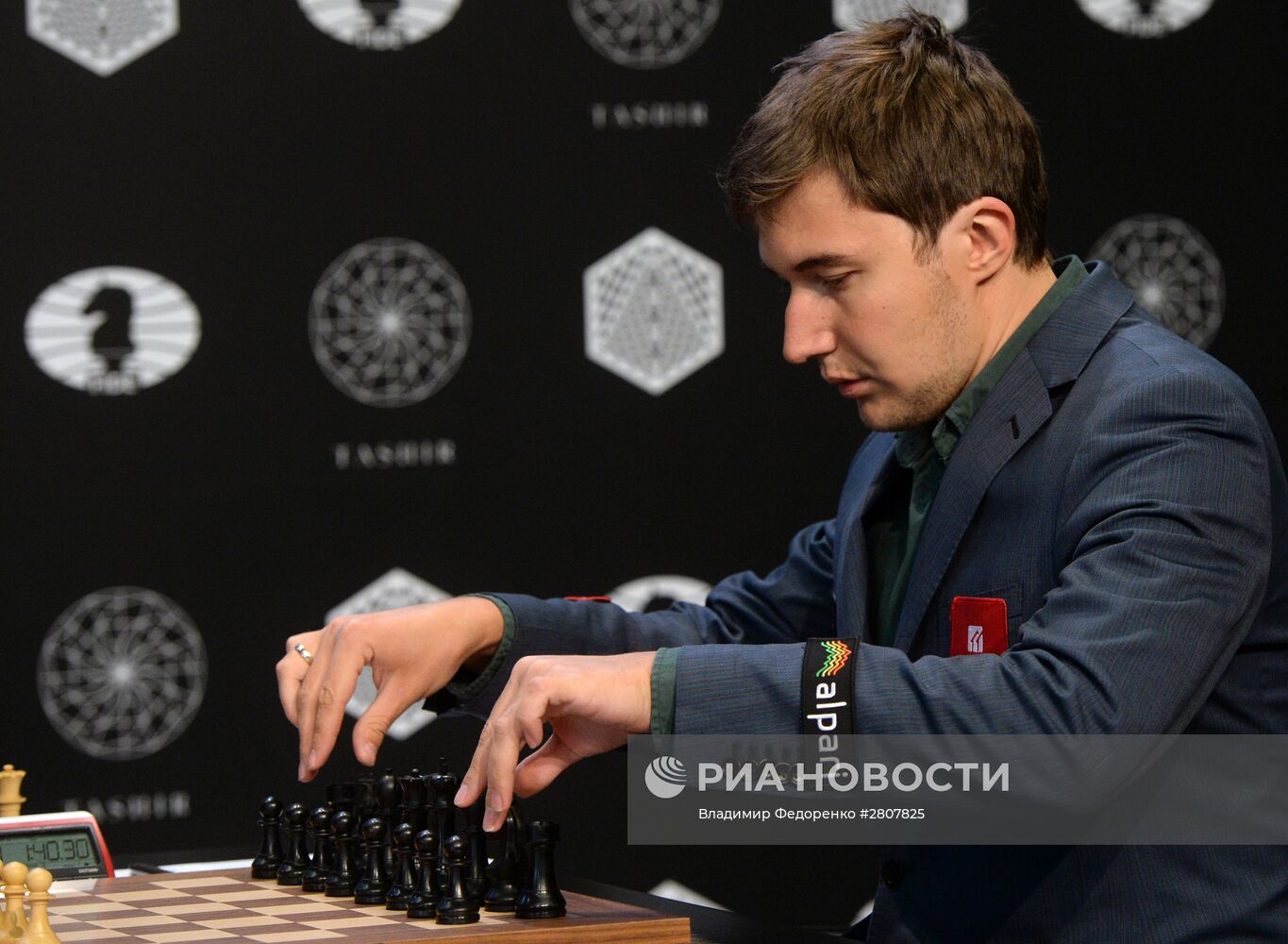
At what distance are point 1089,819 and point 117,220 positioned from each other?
1.92m

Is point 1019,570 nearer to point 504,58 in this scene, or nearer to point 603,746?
point 603,746

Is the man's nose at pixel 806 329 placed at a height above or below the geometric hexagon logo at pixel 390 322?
below

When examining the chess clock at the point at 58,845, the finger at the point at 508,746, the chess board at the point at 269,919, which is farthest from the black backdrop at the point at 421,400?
the finger at the point at 508,746

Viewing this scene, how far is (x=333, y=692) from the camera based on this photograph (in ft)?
5.09

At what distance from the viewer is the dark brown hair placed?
1540 millimetres

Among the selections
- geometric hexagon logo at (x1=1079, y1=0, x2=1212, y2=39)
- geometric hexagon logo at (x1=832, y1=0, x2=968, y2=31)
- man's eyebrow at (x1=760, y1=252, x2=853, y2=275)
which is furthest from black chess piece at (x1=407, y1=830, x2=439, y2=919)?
geometric hexagon logo at (x1=1079, y1=0, x2=1212, y2=39)

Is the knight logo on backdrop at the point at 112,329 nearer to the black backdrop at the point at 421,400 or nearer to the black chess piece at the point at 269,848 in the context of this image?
the black backdrop at the point at 421,400

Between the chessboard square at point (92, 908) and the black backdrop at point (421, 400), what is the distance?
4.09 ft

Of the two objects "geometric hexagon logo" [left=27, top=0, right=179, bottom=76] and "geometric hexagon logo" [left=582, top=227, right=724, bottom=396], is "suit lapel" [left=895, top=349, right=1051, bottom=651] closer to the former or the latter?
"geometric hexagon logo" [left=582, top=227, right=724, bottom=396]

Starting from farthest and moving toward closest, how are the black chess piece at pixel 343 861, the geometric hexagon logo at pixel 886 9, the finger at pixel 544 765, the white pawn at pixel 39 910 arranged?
1. the geometric hexagon logo at pixel 886 9
2. the black chess piece at pixel 343 861
3. the finger at pixel 544 765
4. the white pawn at pixel 39 910

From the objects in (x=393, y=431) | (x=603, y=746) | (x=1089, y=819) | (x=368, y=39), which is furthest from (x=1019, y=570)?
(x=368, y=39)

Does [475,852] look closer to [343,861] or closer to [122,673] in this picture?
[343,861]

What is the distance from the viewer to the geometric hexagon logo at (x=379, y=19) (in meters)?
2.79

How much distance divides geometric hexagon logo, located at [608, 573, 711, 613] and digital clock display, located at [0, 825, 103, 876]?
1273 mm
